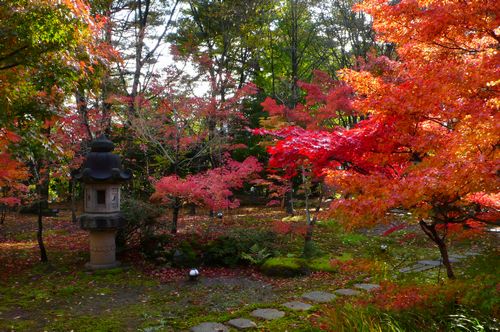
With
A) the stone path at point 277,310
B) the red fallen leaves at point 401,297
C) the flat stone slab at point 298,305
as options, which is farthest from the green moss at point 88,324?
the red fallen leaves at point 401,297

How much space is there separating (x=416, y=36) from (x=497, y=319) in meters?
3.19

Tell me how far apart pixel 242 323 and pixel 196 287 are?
228 centimetres

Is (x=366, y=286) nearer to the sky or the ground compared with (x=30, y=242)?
nearer to the ground

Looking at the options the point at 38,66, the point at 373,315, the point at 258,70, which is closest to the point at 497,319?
the point at 373,315

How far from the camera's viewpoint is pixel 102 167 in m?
8.94

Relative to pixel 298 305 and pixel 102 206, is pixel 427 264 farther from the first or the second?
pixel 102 206

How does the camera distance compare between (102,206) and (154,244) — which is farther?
(154,244)

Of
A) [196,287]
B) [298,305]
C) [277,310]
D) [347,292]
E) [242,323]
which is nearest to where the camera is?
[242,323]

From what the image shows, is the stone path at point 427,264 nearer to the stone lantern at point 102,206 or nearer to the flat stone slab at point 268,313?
the flat stone slab at point 268,313

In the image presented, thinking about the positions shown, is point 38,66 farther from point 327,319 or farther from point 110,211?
point 327,319

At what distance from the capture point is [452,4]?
4.15m

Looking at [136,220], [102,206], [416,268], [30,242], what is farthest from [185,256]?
[30,242]

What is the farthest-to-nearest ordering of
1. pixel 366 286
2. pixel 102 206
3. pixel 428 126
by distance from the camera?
pixel 102 206
pixel 366 286
pixel 428 126

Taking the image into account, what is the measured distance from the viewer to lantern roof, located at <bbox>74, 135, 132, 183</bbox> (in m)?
8.77
